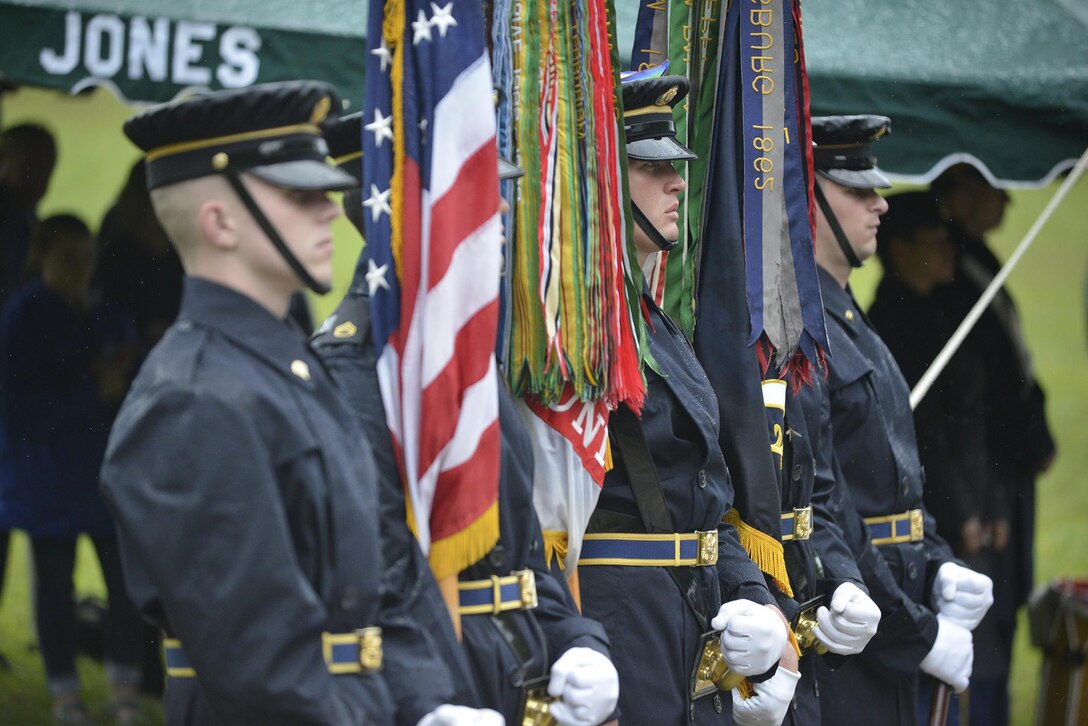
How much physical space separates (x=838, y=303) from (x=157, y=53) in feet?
7.49

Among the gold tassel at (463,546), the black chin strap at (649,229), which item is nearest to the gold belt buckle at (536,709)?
the gold tassel at (463,546)

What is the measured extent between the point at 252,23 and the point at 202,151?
93.7 inches

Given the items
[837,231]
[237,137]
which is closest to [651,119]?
[837,231]

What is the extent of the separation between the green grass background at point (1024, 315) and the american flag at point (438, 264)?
3.58m

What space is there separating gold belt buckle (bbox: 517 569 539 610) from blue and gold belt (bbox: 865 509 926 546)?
2.16 m

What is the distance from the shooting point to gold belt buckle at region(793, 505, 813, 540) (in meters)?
4.57

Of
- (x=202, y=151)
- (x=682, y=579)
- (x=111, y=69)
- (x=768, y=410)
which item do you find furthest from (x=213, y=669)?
(x=111, y=69)

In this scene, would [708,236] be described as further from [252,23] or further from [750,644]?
[252,23]

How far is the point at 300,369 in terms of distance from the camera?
2770mm

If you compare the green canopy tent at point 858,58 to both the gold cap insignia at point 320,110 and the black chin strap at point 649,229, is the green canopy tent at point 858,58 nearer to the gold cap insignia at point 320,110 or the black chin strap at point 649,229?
the black chin strap at point 649,229

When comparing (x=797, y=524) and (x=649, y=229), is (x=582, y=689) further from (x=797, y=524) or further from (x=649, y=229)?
(x=797, y=524)

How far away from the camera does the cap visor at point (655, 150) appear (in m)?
4.04

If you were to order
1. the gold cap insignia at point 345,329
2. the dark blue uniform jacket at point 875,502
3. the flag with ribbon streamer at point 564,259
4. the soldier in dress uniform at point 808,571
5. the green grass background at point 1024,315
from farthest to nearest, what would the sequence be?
1. the green grass background at point 1024,315
2. the dark blue uniform jacket at point 875,502
3. the soldier in dress uniform at point 808,571
4. the flag with ribbon streamer at point 564,259
5. the gold cap insignia at point 345,329

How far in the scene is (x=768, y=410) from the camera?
4449 mm
